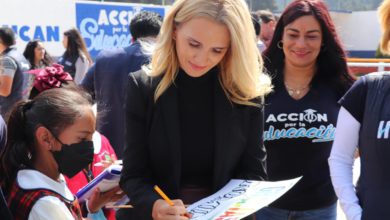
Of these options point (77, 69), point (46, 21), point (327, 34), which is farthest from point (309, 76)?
point (46, 21)

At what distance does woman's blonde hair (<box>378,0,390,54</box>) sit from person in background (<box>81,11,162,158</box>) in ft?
7.90

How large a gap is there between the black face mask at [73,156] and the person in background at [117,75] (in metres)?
2.16

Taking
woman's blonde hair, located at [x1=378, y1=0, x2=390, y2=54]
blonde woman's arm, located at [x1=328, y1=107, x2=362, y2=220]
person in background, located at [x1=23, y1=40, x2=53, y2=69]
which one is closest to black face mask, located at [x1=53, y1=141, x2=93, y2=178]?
blonde woman's arm, located at [x1=328, y1=107, x2=362, y2=220]

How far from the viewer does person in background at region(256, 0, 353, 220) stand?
258 centimetres

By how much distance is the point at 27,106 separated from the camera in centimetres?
200

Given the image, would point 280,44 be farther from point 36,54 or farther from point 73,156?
point 36,54

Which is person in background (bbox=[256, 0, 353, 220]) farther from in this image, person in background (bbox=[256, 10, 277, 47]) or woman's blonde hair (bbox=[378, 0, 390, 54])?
person in background (bbox=[256, 10, 277, 47])

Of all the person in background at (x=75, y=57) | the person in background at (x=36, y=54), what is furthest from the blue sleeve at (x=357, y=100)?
the person in background at (x=36, y=54)

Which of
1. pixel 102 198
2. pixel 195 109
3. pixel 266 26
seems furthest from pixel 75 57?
pixel 195 109

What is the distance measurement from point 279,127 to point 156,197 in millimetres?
994

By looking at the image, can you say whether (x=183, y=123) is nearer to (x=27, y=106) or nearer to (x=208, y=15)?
(x=208, y=15)

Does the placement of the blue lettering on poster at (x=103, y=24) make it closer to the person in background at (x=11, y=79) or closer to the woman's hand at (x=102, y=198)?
the person in background at (x=11, y=79)

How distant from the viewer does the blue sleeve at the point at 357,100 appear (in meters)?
1.92

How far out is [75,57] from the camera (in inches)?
307
